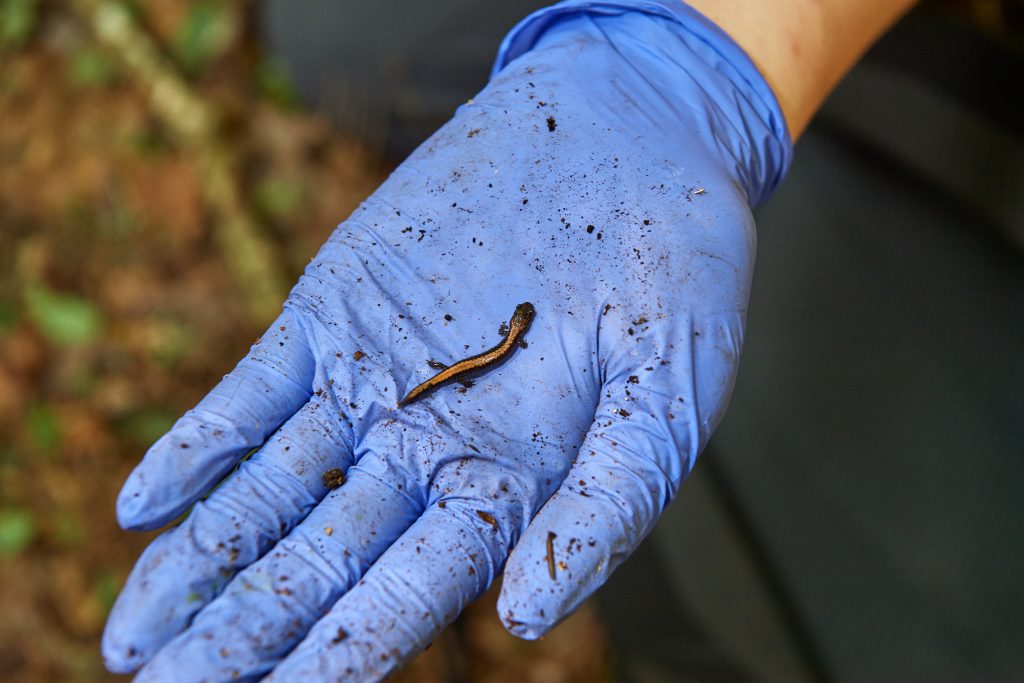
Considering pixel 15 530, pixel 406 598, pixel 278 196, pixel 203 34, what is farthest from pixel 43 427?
pixel 406 598

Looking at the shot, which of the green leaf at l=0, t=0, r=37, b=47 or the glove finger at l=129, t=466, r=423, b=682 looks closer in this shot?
the glove finger at l=129, t=466, r=423, b=682

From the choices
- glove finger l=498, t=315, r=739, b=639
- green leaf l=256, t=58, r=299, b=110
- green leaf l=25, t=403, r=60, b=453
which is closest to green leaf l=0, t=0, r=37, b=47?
green leaf l=256, t=58, r=299, b=110

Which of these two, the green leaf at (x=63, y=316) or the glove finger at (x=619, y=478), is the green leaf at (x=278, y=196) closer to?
the green leaf at (x=63, y=316)

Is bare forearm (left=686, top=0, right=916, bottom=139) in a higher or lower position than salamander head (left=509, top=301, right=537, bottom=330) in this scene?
higher

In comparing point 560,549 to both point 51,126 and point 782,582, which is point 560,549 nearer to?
point 782,582

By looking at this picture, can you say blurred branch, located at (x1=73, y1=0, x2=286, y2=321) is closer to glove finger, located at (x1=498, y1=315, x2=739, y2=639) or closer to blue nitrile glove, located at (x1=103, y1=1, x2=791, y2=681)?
blue nitrile glove, located at (x1=103, y1=1, x2=791, y2=681)

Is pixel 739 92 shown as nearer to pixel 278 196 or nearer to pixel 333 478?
pixel 333 478
